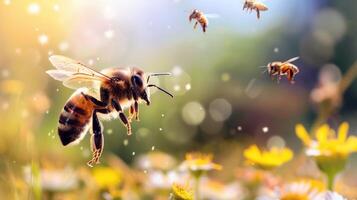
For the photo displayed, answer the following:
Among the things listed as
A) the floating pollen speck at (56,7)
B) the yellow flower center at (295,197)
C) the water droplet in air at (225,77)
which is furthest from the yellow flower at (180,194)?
the water droplet in air at (225,77)

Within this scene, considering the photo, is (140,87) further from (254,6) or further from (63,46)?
(63,46)

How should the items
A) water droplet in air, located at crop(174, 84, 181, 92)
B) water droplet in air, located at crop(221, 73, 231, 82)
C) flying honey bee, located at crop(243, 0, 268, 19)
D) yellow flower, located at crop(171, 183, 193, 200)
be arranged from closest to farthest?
yellow flower, located at crop(171, 183, 193, 200)
flying honey bee, located at crop(243, 0, 268, 19)
water droplet in air, located at crop(174, 84, 181, 92)
water droplet in air, located at crop(221, 73, 231, 82)

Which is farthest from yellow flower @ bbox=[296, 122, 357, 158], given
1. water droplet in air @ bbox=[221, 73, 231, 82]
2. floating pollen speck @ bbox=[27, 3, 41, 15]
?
water droplet in air @ bbox=[221, 73, 231, 82]

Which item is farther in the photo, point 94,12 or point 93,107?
point 94,12

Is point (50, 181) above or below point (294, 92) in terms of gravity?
below

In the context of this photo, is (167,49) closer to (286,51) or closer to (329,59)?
(286,51)

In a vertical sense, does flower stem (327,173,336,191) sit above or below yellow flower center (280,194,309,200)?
above

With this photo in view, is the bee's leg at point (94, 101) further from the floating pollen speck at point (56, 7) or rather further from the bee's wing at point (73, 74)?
the floating pollen speck at point (56, 7)

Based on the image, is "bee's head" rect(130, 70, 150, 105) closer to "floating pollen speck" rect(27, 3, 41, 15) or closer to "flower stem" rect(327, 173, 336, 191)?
"flower stem" rect(327, 173, 336, 191)

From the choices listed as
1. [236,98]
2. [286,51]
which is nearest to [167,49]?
[236,98]
